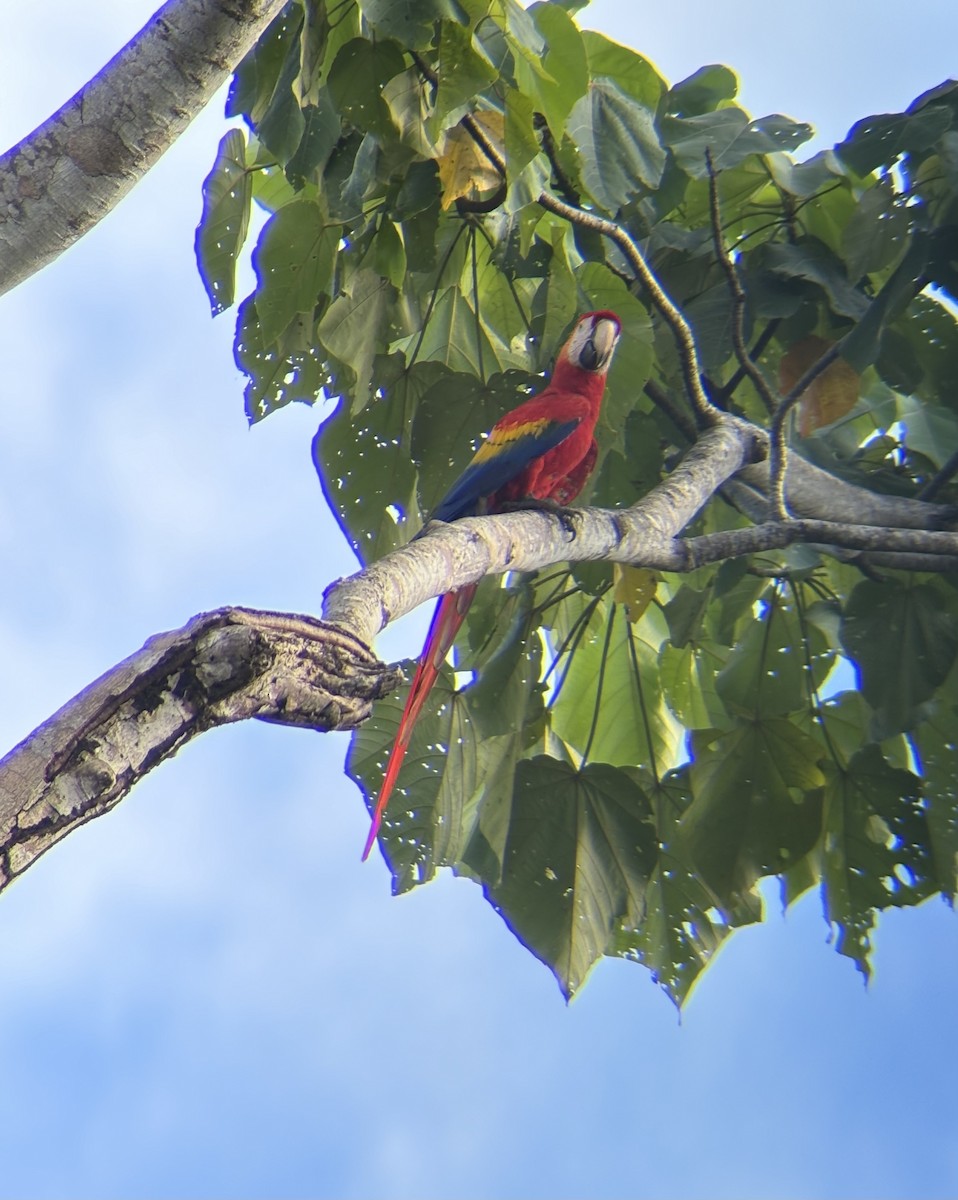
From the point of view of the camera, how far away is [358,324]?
2.61m

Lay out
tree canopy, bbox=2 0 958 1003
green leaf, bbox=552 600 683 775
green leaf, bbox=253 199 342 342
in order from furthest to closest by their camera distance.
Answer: green leaf, bbox=552 600 683 775, green leaf, bbox=253 199 342 342, tree canopy, bbox=2 0 958 1003

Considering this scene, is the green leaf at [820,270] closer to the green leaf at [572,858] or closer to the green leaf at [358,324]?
the green leaf at [358,324]

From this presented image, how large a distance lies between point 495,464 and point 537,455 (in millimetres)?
115

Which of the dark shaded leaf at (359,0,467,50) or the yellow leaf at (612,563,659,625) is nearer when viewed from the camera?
the dark shaded leaf at (359,0,467,50)

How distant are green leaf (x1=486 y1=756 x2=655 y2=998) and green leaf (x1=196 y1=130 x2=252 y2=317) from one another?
4.36 feet

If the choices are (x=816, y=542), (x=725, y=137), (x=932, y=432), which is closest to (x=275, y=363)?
(x=725, y=137)

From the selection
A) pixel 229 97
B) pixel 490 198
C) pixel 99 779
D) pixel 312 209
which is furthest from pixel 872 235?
pixel 99 779

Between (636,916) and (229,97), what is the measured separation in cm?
196

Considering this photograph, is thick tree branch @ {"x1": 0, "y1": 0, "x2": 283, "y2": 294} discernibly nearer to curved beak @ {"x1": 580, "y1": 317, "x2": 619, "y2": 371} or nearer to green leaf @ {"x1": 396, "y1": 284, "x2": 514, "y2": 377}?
curved beak @ {"x1": 580, "y1": 317, "x2": 619, "y2": 371}

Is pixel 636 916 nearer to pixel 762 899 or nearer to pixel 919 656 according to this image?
pixel 762 899

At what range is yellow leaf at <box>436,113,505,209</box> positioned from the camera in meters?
1.95

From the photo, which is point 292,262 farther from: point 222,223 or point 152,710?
point 152,710

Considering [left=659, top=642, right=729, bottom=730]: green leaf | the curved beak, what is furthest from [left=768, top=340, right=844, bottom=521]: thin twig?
[left=659, top=642, right=729, bottom=730]: green leaf

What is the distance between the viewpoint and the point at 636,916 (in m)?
2.56
